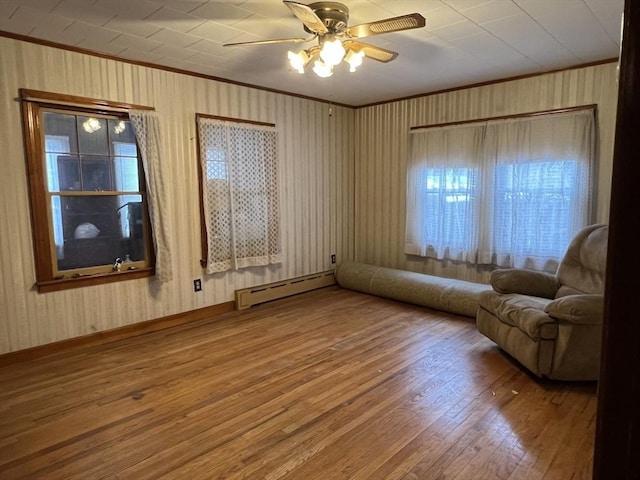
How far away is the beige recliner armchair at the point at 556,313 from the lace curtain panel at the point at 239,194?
8.38 ft

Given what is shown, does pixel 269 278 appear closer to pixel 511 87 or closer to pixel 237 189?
pixel 237 189

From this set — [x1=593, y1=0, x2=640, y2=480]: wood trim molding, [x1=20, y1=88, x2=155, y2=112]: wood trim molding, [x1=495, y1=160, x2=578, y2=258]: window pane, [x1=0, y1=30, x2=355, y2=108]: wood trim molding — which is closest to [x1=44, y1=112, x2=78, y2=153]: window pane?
[x1=20, y1=88, x2=155, y2=112]: wood trim molding

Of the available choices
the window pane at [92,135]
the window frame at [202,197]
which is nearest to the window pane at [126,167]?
the window pane at [92,135]

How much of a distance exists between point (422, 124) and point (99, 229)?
390 cm

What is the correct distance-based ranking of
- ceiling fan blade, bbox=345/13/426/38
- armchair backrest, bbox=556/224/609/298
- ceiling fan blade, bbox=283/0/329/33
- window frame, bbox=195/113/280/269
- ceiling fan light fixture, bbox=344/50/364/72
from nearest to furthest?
1. ceiling fan blade, bbox=283/0/329/33
2. ceiling fan blade, bbox=345/13/426/38
3. ceiling fan light fixture, bbox=344/50/364/72
4. armchair backrest, bbox=556/224/609/298
5. window frame, bbox=195/113/280/269

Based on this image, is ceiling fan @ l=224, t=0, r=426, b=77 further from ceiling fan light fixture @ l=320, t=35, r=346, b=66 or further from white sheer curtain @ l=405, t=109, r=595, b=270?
white sheer curtain @ l=405, t=109, r=595, b=270

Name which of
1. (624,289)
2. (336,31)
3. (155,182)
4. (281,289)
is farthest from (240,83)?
(624,289)

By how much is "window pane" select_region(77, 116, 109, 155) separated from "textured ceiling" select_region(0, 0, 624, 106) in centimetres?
61

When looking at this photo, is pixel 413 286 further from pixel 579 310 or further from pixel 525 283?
pixel 579 310

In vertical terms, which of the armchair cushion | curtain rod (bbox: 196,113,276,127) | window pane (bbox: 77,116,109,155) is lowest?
the armchair cushion

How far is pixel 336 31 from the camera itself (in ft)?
8.41

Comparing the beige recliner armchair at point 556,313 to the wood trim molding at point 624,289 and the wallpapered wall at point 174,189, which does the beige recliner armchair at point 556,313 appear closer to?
the wood trim molding at point 624,289

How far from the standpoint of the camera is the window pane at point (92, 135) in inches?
136

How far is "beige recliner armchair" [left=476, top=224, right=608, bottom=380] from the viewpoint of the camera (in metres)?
2.59
